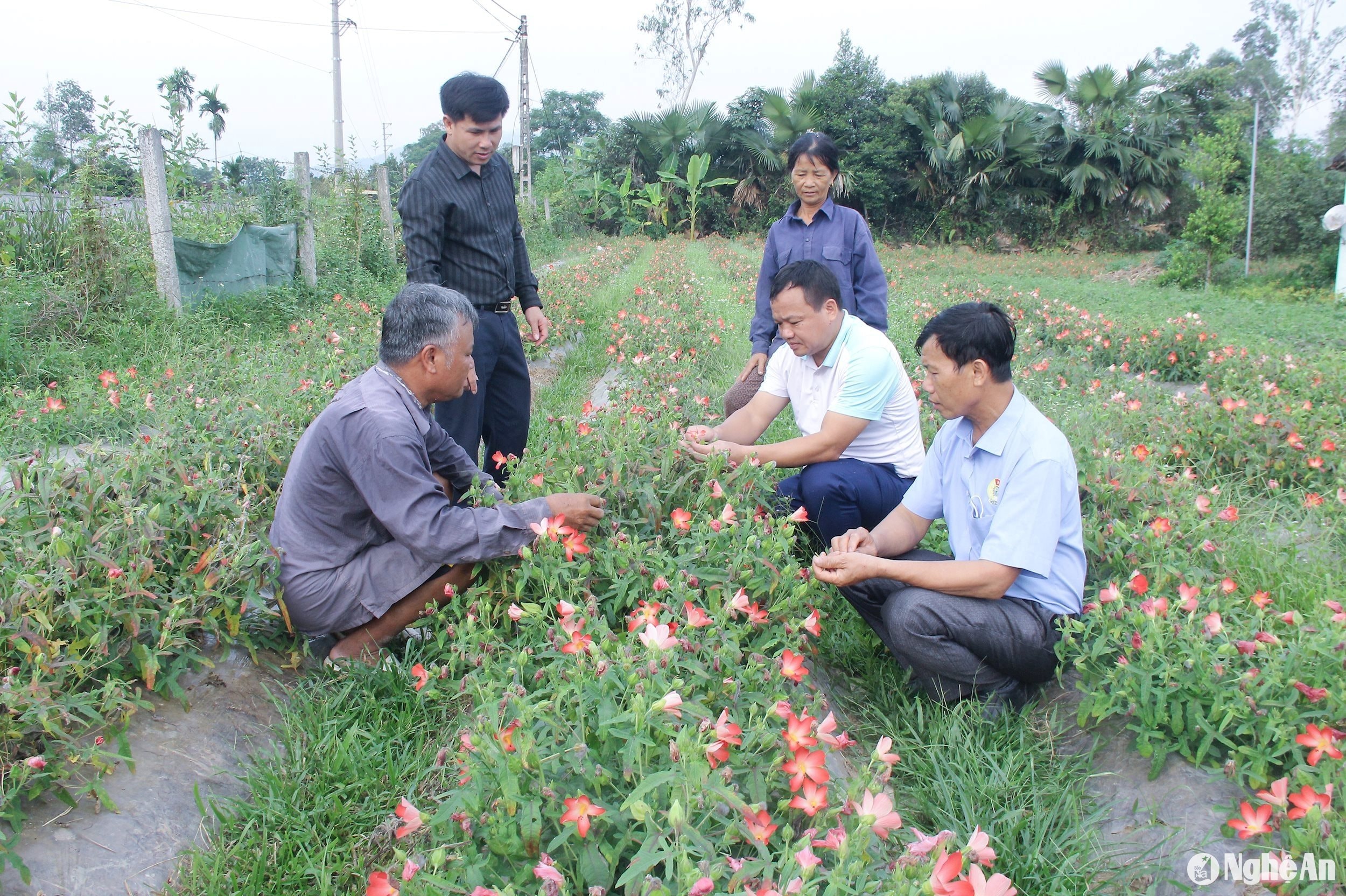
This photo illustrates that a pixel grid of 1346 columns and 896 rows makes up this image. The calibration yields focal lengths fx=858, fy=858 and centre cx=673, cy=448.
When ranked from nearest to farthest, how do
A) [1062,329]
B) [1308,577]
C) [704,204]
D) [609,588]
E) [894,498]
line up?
[609,588] < [1308,577] < [894,498] < [1062,329] < [704,204]

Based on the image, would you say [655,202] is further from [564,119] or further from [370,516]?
[564,119]

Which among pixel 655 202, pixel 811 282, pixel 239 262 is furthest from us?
pixel 655 202

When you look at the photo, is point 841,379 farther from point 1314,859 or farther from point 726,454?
point 1314,859

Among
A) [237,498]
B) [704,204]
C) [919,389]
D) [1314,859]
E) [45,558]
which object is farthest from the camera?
[704,204]

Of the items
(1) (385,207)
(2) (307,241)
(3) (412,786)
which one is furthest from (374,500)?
(1) (385,207)

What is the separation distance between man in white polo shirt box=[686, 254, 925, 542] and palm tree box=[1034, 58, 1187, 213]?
24313 millimetres

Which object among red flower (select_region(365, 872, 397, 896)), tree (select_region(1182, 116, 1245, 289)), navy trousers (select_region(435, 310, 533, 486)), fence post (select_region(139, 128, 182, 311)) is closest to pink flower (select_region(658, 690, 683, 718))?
red flower (select_region(365, 872, 397, 896))

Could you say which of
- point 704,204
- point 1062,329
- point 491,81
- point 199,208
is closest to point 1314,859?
point 491,81

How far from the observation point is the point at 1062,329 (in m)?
8.06

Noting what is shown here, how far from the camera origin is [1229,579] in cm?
249

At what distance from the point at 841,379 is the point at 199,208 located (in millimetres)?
7911

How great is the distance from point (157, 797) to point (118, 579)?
54 cm

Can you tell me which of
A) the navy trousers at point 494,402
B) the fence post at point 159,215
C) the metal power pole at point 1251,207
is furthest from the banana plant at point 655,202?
the navy trousers at point 494,402

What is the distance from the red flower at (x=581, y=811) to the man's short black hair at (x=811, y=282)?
7.11 feet
